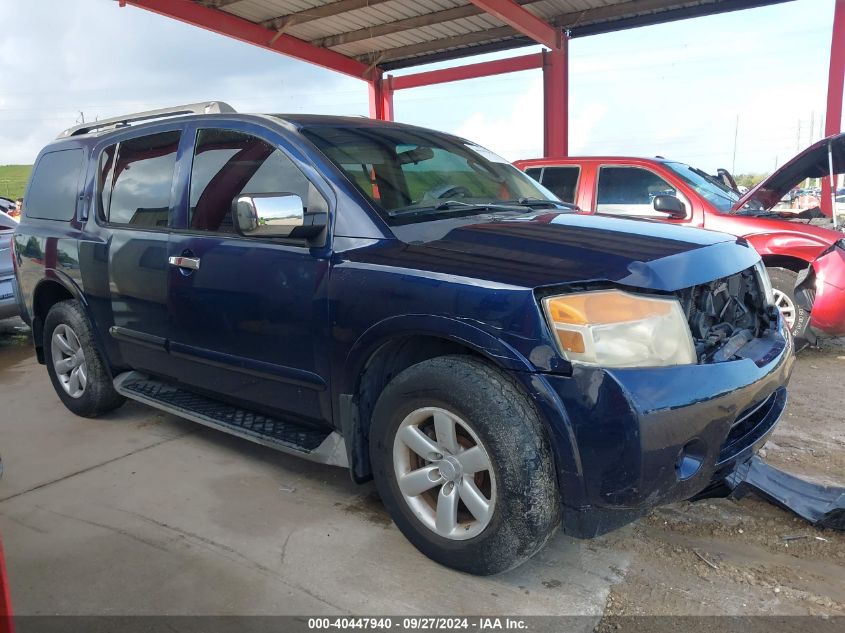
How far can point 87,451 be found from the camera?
372cm

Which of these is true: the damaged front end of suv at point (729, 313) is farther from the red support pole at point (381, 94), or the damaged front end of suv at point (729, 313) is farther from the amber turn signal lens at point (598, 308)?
the red support pole at point (381, 94)

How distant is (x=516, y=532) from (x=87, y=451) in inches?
106

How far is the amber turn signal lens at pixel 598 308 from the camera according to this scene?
206cm

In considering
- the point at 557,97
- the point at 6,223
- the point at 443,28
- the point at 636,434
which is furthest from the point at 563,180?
the point at 443,28

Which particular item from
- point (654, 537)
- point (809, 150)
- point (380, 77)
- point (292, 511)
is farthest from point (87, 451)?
point (380, 77)

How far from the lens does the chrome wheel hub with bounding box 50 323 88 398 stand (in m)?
4.12

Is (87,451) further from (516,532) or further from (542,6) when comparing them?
(542,6)

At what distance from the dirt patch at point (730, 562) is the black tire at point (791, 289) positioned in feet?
7.03

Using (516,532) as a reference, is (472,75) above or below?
above

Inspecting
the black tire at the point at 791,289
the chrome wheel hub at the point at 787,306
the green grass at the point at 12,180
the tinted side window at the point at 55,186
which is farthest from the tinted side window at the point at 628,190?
the green grass at the point at 12,180

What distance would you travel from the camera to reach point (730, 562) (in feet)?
8.11

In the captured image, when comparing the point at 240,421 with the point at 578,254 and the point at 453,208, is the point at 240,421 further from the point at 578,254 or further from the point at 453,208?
the point at 578,254

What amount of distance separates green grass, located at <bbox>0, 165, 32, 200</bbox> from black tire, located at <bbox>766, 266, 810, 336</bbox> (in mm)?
36451

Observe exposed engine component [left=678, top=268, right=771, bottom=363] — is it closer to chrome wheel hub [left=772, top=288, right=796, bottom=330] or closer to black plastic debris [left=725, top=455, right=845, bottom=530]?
black plastic debris [left=725, top=455, right=845, bottom=530]
